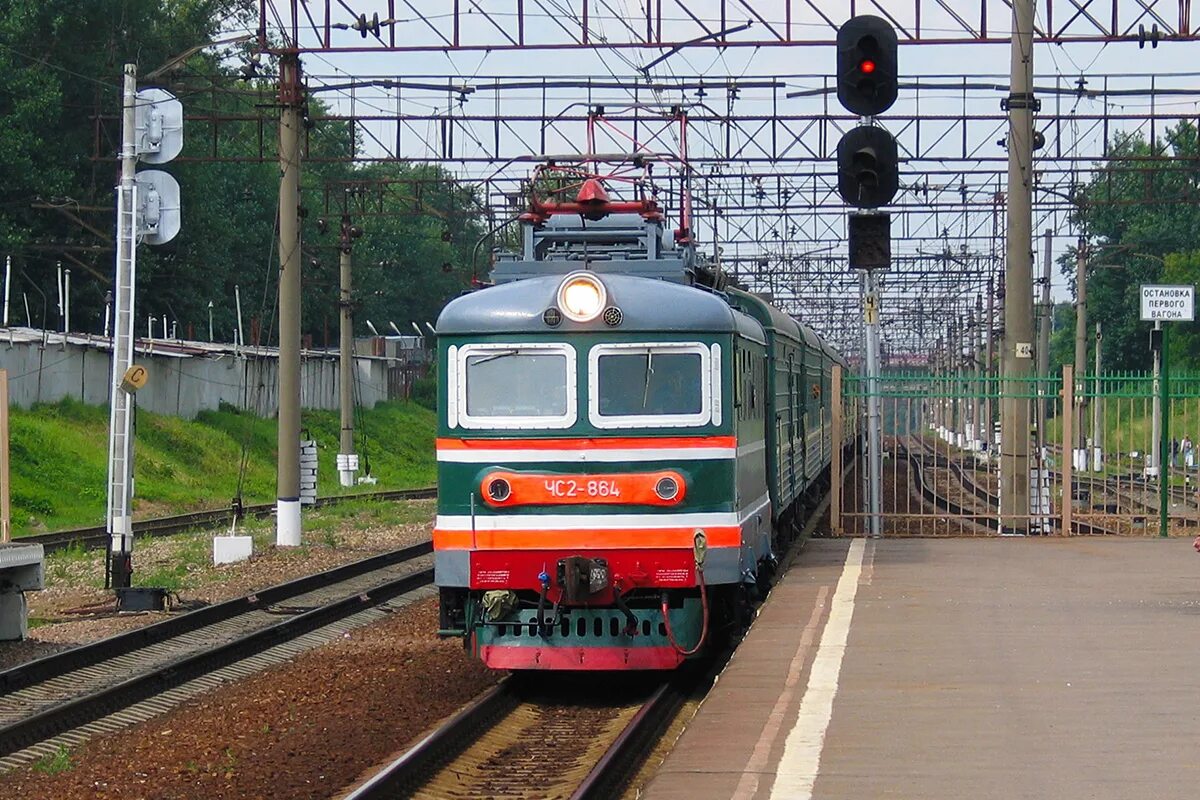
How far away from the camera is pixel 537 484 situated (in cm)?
1173

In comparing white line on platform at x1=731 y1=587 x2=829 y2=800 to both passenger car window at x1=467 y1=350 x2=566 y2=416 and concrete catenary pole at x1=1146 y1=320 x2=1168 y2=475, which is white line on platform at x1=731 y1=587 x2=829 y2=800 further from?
concrete catenary pole at x1=1146 y1=320 x2=1168 y2=475

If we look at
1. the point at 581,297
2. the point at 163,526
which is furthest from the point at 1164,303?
the point at 581,297

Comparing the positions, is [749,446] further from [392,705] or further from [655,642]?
[392,705]

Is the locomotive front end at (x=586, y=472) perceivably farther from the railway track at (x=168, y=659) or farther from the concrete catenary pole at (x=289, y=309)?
the concrete catenary pole at (x=289, y=309)

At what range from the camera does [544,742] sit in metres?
10.8

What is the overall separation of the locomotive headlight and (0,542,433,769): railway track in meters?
3.69

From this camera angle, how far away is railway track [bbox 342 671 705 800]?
9.17 meters

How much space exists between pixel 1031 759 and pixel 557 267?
6.31 m

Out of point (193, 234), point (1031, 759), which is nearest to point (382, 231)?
point (193, 234)

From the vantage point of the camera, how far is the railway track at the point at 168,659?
1127 cm

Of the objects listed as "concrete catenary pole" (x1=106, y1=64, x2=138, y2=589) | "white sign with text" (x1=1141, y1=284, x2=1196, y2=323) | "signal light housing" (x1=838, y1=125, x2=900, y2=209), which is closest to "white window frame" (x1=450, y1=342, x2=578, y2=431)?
"signal light housing" (x1=838, y1=125, x2=900, y2=209)

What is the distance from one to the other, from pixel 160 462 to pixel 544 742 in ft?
97.7

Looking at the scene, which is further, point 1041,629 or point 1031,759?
point 1041,629

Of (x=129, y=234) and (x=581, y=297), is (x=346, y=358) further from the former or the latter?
(x=581, y=297)
